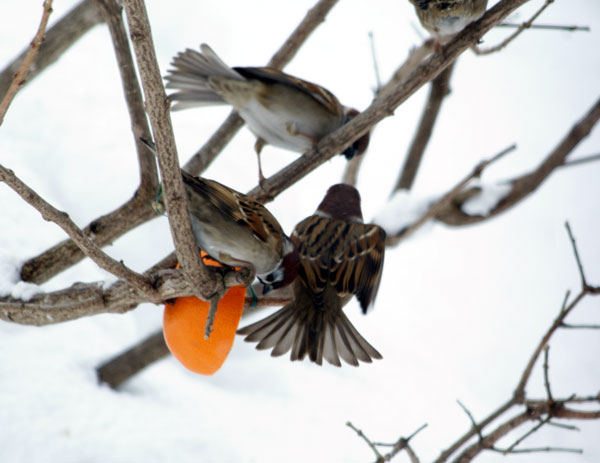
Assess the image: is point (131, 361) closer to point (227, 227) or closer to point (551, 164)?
point (227, 227)

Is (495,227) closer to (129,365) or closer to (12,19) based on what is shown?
(129,365)

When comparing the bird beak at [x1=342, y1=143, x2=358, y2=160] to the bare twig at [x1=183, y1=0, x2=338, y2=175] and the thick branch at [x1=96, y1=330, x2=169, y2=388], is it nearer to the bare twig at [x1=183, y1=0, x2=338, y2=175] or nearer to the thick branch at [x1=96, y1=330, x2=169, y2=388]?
the bare twig at [x1=183, y1=0, x2=338, y2=175]

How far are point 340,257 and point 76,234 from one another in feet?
3.76

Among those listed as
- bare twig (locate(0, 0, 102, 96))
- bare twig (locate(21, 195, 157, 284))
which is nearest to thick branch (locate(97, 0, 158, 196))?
bare twig (locate(21, 195, 157, 284))

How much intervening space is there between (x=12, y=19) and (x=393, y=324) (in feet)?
10.6

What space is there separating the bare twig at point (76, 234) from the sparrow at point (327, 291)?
0.58m

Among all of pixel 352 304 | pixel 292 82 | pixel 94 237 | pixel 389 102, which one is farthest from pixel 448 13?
pixel 352 304

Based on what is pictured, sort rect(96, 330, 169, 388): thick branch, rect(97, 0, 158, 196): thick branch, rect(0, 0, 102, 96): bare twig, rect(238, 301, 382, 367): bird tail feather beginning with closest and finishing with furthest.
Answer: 1. rect(238, 301, 382, 367): bird tail feather
2. rect(97, 0, 158, 196): thick branch
3. rect(0, 0, 102, 96): bare twig
4. rect(96, 330, 169, 388): thick branch

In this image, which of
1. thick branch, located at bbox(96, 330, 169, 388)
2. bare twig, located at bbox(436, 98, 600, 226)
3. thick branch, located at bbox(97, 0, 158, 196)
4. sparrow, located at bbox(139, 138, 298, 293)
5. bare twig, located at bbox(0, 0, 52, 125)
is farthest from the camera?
bare twig, located at bbox(436, 98, 600, 226)

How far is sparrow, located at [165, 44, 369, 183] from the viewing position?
106 inches

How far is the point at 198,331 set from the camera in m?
1.69

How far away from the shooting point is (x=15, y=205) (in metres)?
3.08

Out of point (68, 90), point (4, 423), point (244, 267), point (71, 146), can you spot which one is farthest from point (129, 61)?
point (68, 90)

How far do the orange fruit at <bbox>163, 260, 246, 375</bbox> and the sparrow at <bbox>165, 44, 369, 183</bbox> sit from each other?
110 cm
